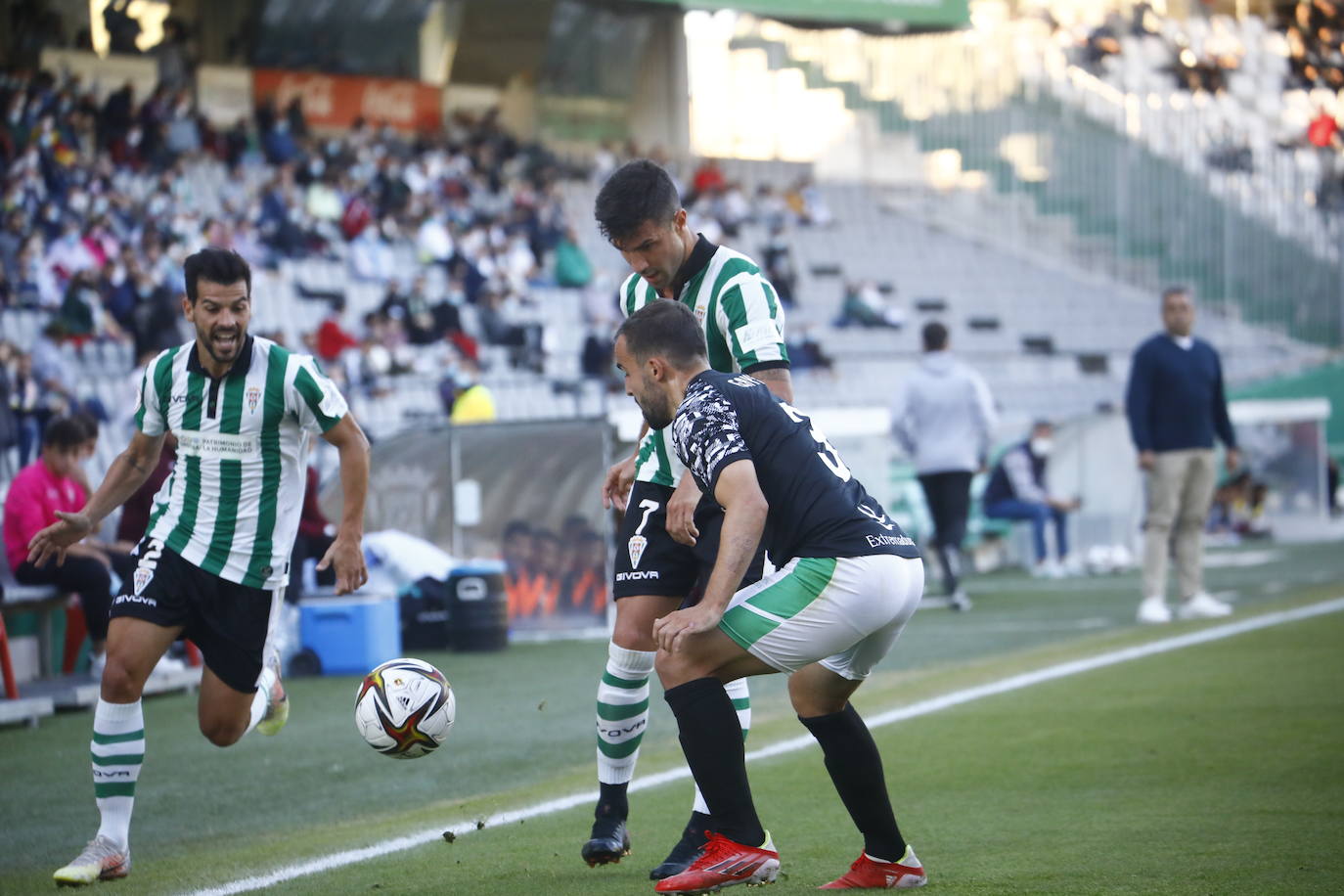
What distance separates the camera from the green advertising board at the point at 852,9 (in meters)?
26.4

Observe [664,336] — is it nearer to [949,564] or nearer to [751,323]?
[751,323]

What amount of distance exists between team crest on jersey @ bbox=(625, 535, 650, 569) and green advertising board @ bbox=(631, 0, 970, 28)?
22.1 m

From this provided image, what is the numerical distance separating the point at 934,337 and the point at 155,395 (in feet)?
29.8

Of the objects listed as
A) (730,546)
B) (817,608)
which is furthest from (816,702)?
(730,546)

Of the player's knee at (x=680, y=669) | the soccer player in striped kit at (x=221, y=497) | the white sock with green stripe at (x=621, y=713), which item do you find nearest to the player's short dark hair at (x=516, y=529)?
the soccer player in striped kit at (x=221, y=497)

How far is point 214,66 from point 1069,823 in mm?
25675

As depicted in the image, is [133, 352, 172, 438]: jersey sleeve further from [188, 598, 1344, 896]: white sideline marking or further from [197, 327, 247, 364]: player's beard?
[188, 598, 1344, 896]: white sideline marking

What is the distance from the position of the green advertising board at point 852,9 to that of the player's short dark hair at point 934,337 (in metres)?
13.5

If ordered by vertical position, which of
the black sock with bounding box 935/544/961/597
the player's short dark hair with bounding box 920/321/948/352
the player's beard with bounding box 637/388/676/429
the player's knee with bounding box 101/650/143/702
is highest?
the player's beard with bounding box 637/388/676/429

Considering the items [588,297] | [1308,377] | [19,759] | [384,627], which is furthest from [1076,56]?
[19,759]

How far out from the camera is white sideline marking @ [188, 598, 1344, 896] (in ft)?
17.5

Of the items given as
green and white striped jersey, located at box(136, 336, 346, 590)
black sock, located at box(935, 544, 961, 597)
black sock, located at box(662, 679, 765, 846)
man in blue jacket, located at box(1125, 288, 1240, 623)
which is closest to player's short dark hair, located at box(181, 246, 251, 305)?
green and white striped jersey, located at box(136, 336, 346, 590)

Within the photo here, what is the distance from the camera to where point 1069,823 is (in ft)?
18.4

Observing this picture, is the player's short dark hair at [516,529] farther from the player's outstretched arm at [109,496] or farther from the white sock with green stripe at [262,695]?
the player's outstretched arm at [109,496]
